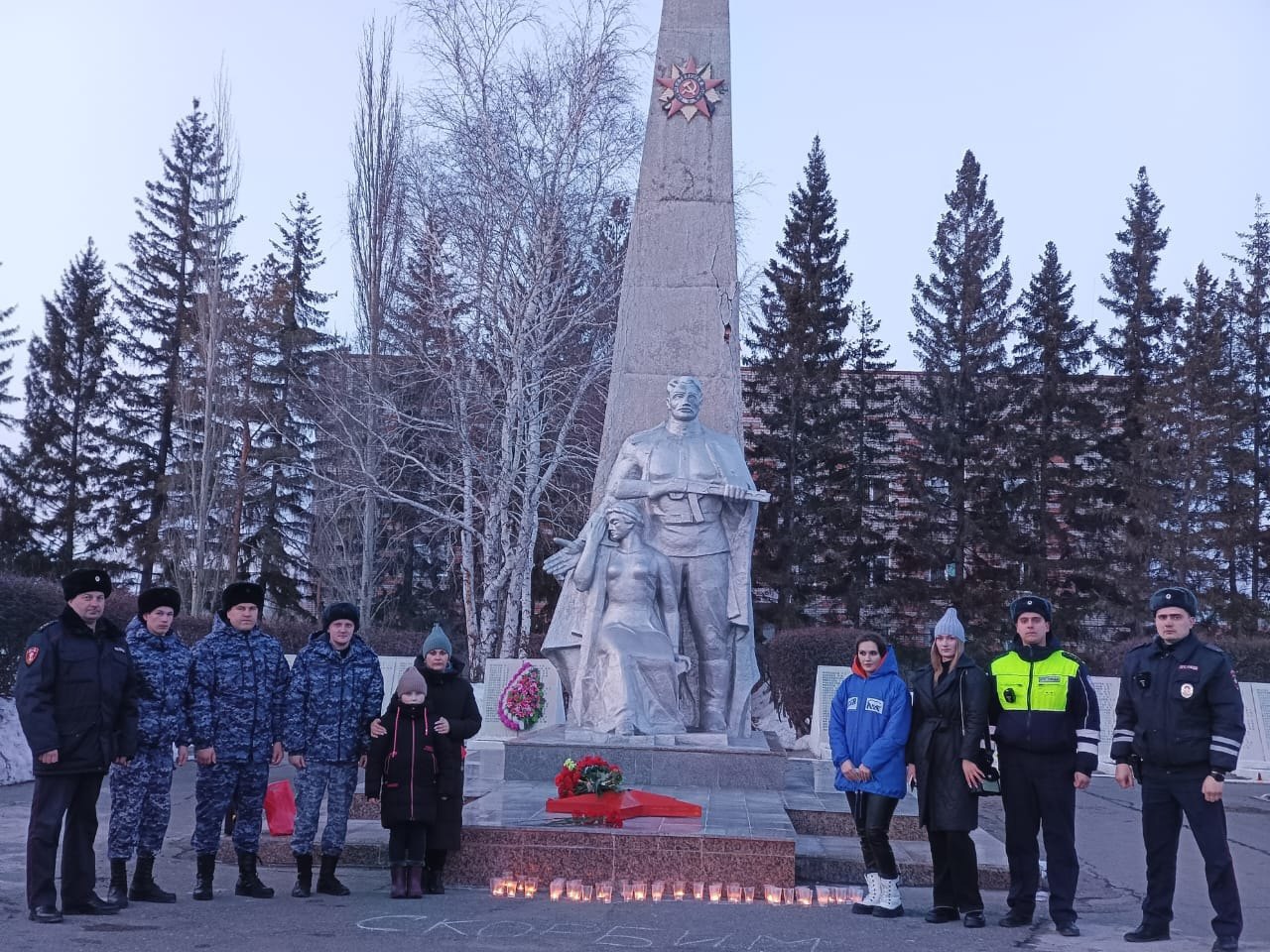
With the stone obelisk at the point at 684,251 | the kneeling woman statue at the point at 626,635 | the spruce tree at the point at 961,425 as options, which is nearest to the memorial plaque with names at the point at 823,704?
the stone obelisk at the point at 684,251

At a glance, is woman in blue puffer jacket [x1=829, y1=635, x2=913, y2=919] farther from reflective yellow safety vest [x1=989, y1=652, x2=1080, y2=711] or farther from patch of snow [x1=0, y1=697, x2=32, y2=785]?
patch of snow [x1=0, y1=697, x2=32, y2=785]

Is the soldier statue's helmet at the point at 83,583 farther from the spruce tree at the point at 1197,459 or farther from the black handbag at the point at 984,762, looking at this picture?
the spruce tree at the point at 1197,459

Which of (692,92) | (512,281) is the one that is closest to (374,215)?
(512,281)

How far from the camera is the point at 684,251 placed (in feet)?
36.3

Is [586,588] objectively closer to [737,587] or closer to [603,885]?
[737,587]

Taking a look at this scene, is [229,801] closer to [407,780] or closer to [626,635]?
[407,780]

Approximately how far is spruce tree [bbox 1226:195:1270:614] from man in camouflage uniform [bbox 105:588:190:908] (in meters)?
27.3

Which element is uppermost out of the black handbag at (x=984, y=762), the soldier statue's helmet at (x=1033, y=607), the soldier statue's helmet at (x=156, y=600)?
the soldier statue's helmet at (x=1033, y=607)

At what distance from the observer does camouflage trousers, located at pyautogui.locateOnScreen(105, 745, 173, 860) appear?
616 centimetres

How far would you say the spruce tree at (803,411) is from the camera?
99.3 ft

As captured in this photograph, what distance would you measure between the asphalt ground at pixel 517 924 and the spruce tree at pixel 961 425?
23.4 metres

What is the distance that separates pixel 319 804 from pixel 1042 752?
3.67m

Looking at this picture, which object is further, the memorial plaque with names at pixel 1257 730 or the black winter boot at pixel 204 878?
the memorial plaque with names at pixel 1257 730

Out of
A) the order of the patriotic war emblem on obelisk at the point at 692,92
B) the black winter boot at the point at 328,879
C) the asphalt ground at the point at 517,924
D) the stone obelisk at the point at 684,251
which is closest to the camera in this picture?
the asphalt ground at the point at 517,924
